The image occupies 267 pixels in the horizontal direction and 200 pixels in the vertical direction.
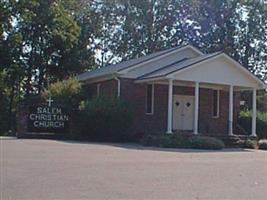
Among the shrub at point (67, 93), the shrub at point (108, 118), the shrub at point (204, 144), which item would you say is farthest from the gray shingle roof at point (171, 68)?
the shrub at point (204, 144)

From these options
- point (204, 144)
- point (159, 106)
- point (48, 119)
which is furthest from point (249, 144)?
point (48, 119)

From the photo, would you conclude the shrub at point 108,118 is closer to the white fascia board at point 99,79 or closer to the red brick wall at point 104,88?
the red brick wall at point 104,88

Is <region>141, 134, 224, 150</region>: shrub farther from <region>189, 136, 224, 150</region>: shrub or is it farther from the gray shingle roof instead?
the gray shingle roof

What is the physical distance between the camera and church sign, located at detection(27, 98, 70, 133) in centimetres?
2797

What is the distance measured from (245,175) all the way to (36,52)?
33.5 metres

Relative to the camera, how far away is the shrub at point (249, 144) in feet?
92.0

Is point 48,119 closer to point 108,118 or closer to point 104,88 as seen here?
point 108,118

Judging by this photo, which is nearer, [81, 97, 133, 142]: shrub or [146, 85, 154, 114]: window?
[81, 97, 133, 142]: shrub

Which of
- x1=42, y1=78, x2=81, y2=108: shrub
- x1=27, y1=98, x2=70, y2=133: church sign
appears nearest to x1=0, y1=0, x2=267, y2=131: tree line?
x1=42, y1=78, x2=81, y2=108: shrub

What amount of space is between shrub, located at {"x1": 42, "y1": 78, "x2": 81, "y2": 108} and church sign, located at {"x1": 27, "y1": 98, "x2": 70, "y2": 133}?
1.98 m

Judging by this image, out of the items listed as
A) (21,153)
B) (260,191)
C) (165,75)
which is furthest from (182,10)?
(260,191)

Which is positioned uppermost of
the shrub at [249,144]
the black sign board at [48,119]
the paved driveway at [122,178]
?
the black sign board at [48,119]

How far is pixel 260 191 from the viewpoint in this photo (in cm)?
1085

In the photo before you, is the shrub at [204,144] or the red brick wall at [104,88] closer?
the shrub at [204,144]
